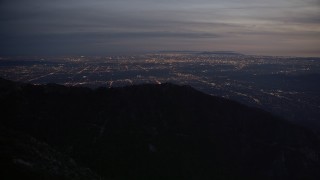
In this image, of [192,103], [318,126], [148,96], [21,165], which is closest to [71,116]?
[148,96]

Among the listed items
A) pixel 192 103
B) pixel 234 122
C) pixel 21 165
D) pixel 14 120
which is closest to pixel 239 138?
pixel 234 122

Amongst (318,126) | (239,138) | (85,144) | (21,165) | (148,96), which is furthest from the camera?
(318,126)

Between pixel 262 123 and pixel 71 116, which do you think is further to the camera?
pixel 262 123

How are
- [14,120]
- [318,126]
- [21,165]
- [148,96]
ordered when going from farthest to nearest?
1. [318,126]
2. [148,96]
3. [14,120]
4. [21,165]

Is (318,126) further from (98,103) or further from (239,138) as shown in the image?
(98,103)

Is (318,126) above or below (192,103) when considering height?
below

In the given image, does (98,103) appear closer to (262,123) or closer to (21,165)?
(262,123)
